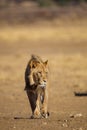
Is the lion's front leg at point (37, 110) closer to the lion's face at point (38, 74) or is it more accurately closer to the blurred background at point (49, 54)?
the blurred background at point (49, 54)

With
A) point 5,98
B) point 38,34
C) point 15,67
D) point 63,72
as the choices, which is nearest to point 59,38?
point 38,34

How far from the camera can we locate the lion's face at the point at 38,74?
38.1ft

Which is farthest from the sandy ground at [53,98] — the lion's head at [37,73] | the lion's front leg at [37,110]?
the lion's head at [37,73]

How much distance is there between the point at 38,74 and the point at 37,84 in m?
0.16

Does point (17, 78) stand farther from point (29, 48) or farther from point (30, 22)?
point (30, 22)

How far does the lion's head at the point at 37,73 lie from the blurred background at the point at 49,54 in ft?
2.18

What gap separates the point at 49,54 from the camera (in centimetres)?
3497

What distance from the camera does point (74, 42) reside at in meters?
44.8

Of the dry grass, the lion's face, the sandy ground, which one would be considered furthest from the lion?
the dry grass

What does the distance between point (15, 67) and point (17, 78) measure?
15.9 ft

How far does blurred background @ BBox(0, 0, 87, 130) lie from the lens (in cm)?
1493

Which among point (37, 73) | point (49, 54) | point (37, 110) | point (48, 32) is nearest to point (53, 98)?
point (37, 110)

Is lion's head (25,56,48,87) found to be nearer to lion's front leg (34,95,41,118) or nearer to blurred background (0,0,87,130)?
lion's front leg (34,95,41,118)

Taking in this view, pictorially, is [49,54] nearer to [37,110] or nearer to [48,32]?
[48,32]
